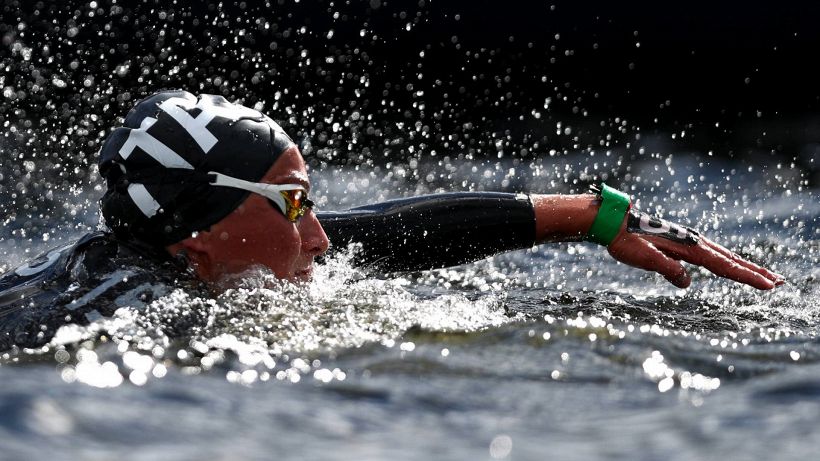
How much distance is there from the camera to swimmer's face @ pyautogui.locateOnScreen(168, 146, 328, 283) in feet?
13.7

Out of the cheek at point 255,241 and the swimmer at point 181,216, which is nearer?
the swimmer at point 181,216

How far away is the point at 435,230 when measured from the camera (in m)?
5.01

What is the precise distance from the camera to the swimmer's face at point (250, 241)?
4168mm

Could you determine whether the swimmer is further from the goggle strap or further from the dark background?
the dark background

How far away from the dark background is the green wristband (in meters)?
5.00

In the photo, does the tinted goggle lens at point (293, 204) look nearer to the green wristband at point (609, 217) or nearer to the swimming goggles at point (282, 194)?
the swimming goggles at point (282, 194)

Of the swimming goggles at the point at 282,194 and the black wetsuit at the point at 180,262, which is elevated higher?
the swimming goggles at the point at 282,194

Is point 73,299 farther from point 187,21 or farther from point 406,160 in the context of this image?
Answer: point 187,21

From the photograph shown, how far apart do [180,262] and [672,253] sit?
224cm

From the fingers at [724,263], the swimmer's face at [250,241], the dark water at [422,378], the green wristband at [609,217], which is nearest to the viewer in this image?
the dark water at [422,378]

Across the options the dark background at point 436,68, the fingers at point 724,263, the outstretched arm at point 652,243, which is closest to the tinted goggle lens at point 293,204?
the outstretched arm at point 652,243

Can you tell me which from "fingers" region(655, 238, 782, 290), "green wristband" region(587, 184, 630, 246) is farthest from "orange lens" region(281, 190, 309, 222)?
"fingers" region(655, 238, 782, 290)

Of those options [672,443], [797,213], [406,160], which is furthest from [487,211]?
[406,160]

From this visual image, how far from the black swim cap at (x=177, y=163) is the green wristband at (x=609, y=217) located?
1.59 meters
